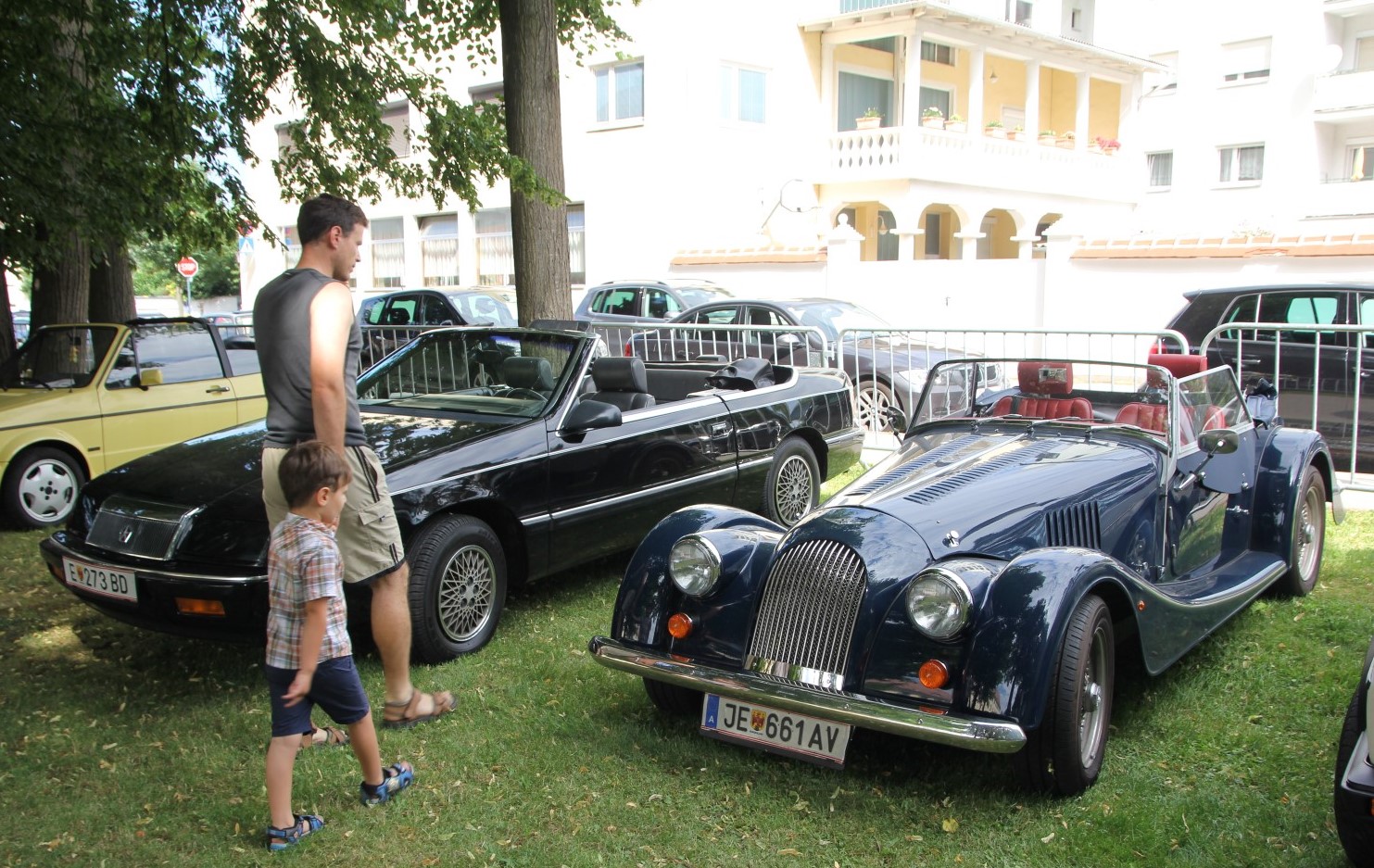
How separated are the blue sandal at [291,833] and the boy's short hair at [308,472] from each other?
109 cm

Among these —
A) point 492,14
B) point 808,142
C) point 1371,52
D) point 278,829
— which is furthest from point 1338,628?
point 1371,52

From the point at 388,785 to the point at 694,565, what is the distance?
55.1 inches

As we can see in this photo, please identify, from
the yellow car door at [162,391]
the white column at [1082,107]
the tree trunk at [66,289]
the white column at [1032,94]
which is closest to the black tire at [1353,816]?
the yellow car door at [162,391]

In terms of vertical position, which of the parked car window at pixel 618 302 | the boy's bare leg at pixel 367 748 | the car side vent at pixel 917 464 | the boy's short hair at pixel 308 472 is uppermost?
the parked car window at pixel 618 302

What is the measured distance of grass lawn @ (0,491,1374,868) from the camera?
3.59 m

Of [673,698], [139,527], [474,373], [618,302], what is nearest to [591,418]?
[474,373]

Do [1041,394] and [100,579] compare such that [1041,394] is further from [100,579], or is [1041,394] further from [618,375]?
[100,579]

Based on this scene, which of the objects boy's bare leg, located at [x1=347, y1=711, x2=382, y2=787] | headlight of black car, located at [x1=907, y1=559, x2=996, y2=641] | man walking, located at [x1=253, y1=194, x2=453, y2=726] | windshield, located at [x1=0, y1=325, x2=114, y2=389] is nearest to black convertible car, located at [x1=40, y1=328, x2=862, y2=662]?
man walking, located at [x1=253, y1=194, x2=453, y2=726]

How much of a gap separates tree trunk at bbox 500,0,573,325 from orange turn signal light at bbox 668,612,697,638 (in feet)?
16.1

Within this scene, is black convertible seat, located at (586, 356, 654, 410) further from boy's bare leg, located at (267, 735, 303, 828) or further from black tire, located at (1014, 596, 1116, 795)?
black tire, located at (1014, 596, 1116, 795)

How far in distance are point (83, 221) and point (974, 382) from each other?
7.78 metres

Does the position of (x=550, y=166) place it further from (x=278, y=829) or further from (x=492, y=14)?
(x=278, y=829)

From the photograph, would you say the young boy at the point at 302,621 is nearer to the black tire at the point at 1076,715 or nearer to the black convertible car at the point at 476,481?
the black convertible car at the point at 476,481

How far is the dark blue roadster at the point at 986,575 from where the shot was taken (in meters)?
3.62
